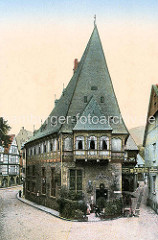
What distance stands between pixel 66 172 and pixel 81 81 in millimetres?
9869

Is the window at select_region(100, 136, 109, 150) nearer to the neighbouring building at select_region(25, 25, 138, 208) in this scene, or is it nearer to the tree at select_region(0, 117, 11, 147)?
the neighbouring building at select_region(25, 25, 138, 208)

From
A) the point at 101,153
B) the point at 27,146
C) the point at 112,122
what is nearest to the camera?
the point at 101,153

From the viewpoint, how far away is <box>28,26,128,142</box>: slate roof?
32125mm

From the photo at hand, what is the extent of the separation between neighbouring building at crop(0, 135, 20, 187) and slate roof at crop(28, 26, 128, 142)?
3572 cm

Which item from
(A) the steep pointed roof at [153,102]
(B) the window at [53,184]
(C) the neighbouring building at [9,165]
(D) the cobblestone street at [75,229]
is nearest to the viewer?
(D) the cobblestone street at [75,229]

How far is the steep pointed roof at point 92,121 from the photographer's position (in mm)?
29538

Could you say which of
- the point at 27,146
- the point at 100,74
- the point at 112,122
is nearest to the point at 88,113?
the point at 112,122

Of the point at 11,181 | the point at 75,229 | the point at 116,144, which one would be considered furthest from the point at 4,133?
the point at 11,181

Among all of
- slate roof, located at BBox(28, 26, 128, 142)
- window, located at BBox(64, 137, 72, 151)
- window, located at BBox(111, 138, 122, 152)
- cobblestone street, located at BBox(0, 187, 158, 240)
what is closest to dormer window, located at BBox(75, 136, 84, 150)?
window, located at BBox(64, 137, 72, 151)

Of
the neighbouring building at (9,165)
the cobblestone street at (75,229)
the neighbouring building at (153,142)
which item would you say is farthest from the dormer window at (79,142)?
the neighbouring building at (9,165)

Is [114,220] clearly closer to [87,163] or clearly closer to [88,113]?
[87,163]

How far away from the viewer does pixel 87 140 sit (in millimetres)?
29375

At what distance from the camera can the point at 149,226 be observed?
21906mm

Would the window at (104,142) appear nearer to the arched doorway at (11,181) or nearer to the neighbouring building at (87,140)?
the neighbouring building at (87,140)
